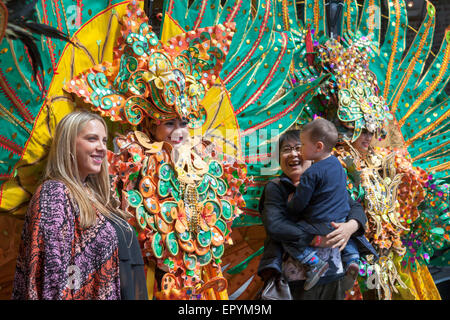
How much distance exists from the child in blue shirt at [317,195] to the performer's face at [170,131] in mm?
651

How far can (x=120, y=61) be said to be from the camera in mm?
2824

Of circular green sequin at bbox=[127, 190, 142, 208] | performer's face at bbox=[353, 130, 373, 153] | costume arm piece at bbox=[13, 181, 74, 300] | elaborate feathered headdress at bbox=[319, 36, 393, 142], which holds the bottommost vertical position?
costume arm piece at bbox=[13, 181, 74, 300]

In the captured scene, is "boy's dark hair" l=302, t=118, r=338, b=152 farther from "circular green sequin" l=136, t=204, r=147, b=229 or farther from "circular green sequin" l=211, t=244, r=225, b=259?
"circular green sequin" l=136, t=204, r=147, b=229

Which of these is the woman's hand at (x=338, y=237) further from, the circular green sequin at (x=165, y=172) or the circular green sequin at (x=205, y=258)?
the circular green sequin at (x=165, y=172)

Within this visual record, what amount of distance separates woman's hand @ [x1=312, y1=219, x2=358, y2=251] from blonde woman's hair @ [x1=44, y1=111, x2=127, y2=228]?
1.08 metres

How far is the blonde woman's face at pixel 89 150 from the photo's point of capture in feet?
7.88

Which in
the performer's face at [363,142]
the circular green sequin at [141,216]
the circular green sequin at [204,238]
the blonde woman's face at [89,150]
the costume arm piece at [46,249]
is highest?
the performer's face at [363,142]

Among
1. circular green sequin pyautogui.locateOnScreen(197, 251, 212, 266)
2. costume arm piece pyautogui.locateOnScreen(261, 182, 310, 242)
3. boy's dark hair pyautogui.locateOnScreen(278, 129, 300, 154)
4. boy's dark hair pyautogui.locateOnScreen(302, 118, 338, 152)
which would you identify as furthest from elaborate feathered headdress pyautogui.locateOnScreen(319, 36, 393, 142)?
circular green sequin pyautogui.locateOnScreen(197, 251, 212, 266)

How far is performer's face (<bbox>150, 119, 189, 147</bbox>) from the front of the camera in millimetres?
2918

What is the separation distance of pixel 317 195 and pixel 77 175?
4.13 feet

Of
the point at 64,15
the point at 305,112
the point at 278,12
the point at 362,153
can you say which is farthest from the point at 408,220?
the point at 64,15

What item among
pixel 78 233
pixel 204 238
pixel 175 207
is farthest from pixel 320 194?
pixel 78 233

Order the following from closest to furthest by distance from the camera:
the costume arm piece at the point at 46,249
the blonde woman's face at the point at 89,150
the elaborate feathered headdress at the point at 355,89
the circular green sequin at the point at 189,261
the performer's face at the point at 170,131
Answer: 1. the costume arm piece at the point at 46,249
2. the blonde woman's face at the point at 89,150
3. the circular green sequin at the point at 189,261
4. the performer's face at the point at 170,131
5. the elaborate feathered headdress at the point at 355,89

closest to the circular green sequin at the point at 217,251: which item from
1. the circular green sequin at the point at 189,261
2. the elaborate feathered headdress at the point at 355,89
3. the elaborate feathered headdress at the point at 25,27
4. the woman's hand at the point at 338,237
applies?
the circular green sequin at the point at 189,261
